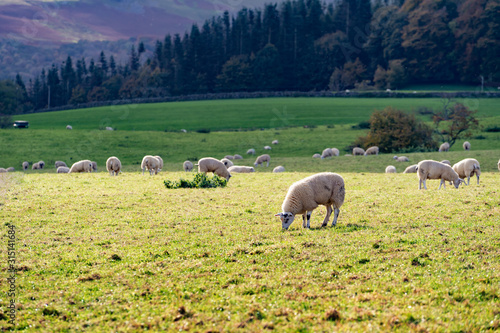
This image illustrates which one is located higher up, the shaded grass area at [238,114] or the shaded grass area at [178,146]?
the shaded grass area at [238,114]

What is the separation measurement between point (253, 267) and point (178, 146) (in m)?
45.4

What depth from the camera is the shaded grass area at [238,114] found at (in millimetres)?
82562

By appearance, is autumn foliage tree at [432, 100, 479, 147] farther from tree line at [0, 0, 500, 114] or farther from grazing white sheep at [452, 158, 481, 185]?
tree line at [0, 0, 500, 114]

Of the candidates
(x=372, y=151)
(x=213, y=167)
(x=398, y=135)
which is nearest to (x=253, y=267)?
(x=213, y=167)

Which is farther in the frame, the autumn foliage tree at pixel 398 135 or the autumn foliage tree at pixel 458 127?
the autumn foliage tree at pixel 458 127

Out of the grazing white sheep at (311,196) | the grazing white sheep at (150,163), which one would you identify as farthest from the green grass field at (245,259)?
the grazing white sheep at (150,163)

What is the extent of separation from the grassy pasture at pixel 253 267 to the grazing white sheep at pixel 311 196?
54 centimetres

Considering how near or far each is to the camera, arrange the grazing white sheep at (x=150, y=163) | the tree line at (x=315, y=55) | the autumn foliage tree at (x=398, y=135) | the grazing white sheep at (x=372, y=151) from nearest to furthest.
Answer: the grazing white sheep at (x=150, y=163), the grazing white sheep at (x=372, y=151), the autumn foliage tree at (x=398, y=135), the tree line at (x=315, y=55)

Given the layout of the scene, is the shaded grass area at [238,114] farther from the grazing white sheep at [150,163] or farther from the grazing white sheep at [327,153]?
the grazing white sheep at [150,163]

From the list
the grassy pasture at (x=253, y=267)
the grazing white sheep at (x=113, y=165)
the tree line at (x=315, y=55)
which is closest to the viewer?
the grassy pasture at (x=253, y=267)

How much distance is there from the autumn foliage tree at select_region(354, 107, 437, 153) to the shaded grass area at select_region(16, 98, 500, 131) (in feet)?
78.0

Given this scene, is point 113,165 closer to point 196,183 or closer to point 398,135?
point 196,183

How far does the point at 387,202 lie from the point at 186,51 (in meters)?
134

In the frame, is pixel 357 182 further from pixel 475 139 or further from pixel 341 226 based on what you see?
pixel 475 139
